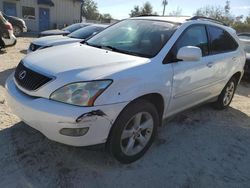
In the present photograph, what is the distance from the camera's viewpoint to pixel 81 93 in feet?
9.07

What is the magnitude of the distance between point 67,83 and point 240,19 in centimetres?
4576

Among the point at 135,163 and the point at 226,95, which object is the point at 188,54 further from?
the point at 226,95

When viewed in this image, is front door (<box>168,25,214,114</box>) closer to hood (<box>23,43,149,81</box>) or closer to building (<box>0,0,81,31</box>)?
hood (<box>23,43,149,81</box>)

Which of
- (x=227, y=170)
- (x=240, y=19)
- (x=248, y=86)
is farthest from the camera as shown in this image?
(x=240, y=19)

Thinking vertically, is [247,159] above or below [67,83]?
below

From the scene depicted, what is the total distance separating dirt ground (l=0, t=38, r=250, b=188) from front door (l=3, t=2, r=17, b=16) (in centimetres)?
2012

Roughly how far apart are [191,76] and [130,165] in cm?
153

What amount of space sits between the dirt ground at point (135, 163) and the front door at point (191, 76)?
→ 54cm

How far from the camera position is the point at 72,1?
26516 millimetres

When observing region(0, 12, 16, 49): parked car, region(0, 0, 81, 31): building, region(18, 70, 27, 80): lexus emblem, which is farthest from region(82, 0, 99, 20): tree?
region(18, 70, 27, 80): lexus emblem

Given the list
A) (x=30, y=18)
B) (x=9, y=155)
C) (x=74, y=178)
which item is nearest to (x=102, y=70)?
(x=74, y=178)

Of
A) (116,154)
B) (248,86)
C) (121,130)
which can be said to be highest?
(121,130)

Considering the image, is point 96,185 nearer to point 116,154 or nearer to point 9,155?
point 116,154

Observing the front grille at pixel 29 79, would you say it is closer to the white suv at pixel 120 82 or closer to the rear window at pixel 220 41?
the white suv at pixel 120 82
